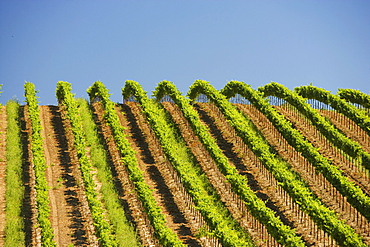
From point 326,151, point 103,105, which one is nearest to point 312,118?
point 326,151

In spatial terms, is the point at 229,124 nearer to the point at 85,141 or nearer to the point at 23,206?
the point at 85,141

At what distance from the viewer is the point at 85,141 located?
3556cm

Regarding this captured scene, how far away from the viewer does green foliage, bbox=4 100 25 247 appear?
25.6 meters

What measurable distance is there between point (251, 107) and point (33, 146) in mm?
18093

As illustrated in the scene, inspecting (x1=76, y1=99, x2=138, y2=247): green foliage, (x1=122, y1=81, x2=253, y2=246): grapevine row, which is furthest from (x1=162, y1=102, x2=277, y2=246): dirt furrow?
(x1=76, y1=99, x2=138, y2=247): green foliage

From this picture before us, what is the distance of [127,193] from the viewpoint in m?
29.7

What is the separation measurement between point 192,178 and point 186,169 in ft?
3.25

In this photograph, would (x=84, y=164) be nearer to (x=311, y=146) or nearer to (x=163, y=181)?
(x=163, y=181)

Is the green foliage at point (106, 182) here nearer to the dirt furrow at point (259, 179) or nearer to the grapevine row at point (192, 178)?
the grapevine row at point (192, 178)

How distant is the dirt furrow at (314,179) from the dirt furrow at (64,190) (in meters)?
13.4

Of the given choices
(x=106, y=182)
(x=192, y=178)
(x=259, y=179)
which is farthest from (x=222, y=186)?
(x=106, y=182)

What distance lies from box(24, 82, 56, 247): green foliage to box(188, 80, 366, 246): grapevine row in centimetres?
1291

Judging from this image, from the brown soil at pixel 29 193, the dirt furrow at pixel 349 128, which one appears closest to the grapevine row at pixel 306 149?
the dirt furrow at pixel 349 128

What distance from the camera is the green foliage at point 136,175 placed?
24.7 metres
